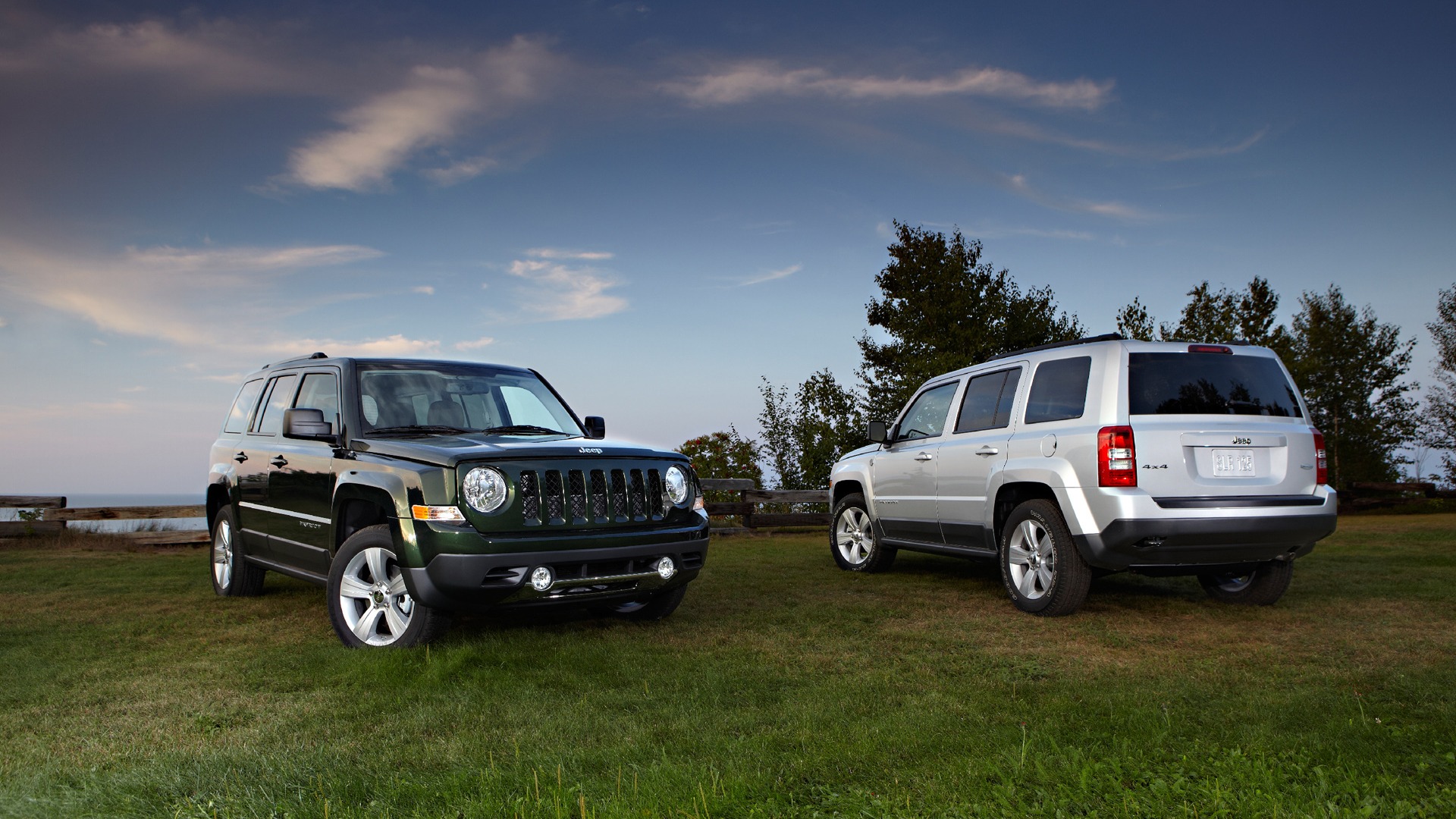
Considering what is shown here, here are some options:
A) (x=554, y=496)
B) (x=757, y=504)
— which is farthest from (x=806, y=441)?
(x=554, y=496)

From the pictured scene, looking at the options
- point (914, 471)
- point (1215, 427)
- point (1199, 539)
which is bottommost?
point (1199, 539)

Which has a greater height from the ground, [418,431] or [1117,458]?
[418,431]

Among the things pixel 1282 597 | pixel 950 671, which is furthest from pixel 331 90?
pixel 1282 597

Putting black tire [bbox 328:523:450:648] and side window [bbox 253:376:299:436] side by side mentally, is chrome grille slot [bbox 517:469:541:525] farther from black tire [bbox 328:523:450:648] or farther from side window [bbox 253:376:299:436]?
Answer: side window [bbox 253:376:299:436]

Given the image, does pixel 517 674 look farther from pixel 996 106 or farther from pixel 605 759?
pixel 996 106

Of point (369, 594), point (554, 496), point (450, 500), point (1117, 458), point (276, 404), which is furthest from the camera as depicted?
point (276, 404)

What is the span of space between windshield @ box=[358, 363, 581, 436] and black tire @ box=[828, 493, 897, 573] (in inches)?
156

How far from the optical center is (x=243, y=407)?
28.0ft

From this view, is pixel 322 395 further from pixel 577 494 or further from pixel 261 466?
pixel 577 494

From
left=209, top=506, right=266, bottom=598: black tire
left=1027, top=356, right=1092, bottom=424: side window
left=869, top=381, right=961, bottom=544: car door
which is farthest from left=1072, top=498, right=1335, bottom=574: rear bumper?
left=209, top=506, right=266, bottom=598: black tire

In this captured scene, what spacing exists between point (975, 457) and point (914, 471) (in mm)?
1076

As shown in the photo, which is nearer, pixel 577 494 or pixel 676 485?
pixel 577 494

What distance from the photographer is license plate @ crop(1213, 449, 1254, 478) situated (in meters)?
6.70

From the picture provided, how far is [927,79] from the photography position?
14273 mm
